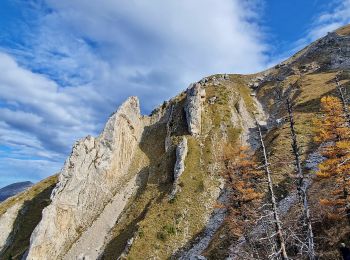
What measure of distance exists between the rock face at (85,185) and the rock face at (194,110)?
15340 mm

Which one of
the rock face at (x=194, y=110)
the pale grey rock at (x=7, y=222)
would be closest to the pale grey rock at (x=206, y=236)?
the rock face at (x=194, y=110)

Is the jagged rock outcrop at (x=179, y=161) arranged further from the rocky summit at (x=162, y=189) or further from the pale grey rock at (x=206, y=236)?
the pale grey rock at (x=206, y=236)

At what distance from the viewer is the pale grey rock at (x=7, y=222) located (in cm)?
7550

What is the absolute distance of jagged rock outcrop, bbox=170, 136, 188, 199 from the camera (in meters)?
71.1

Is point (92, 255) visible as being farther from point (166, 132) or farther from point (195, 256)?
point (166, 132)

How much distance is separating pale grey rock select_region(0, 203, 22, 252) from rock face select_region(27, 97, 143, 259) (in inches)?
561

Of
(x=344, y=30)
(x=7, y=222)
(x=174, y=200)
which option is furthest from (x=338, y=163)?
(x=344, y=30)

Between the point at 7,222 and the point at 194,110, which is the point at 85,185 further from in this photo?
the point at 194,110

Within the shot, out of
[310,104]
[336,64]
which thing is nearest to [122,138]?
[310,104]

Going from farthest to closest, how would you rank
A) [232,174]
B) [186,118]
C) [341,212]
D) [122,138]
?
1. [186,118]
2. [122,138]
3. [232,174]
4. [341,212]

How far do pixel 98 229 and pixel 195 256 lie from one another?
2479cm

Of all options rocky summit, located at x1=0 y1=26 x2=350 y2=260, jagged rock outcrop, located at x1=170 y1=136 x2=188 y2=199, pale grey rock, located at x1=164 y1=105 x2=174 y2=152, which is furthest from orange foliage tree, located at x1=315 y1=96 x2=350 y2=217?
pale grey rock, located at x1=164 y1=105 x2=174 y2=152

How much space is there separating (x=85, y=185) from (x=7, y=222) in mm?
20114

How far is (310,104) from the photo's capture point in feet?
325
